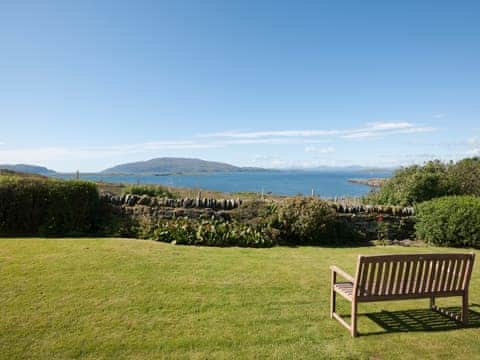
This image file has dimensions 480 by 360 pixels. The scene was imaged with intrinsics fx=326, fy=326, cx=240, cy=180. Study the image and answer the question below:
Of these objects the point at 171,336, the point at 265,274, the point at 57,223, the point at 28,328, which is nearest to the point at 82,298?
the point at 28,328

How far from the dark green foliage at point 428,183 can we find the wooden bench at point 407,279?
8378 millimetres

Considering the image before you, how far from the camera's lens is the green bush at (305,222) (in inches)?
381

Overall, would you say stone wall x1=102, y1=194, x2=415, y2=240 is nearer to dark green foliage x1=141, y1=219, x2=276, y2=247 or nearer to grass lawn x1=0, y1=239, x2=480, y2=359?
dark green foliage x1=141, y1=219, x2=276, y2=247

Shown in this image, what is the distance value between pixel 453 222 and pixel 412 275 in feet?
21.5

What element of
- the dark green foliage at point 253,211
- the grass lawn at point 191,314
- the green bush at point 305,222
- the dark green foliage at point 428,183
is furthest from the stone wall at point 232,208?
the grass lawn at point 191,314

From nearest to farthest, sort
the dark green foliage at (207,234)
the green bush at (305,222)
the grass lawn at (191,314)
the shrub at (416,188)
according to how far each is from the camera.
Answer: the grass lawn at (191,314)
the dark green foliage at (207,234)
the green bush at (305,222)
the shrub at (416,188)

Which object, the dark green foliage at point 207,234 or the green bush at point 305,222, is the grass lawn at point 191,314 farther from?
the green bush at point 305,222

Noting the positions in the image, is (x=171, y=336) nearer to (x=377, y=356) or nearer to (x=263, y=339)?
(x=263, y=339)

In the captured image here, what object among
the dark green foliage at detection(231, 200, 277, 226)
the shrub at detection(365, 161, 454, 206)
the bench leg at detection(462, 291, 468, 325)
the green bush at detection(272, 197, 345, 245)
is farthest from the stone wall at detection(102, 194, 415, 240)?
the bench leg at detection(462, 291, 468, 325)

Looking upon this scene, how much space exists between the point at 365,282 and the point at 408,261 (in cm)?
63

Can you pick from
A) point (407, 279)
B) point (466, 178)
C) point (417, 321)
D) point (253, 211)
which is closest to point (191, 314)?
point (407, 279)

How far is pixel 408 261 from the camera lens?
419 cm

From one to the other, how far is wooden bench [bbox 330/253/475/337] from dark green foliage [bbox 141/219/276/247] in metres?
4.82

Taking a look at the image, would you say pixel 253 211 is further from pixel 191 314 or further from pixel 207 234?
pixel 191 314
